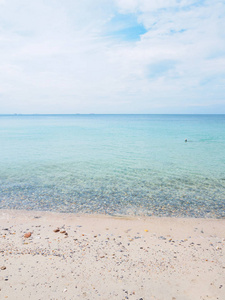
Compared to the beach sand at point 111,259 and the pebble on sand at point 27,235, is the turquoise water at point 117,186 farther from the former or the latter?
the pebble on sand at point 27,235

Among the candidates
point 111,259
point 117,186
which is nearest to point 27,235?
point 111,259

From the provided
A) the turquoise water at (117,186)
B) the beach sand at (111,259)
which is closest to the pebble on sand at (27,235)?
the beach sand at (111,259)

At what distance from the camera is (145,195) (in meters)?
12.8

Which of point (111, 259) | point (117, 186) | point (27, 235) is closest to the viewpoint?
point (111, 259)

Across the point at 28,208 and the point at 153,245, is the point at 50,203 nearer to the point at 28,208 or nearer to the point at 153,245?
the point at 28,208

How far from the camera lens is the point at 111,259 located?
656 centimetres

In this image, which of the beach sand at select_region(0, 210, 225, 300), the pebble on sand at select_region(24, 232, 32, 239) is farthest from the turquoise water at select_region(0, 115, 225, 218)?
the pebble on sand at select_region(24, 232, 32, 239)

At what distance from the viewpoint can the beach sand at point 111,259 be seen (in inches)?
210

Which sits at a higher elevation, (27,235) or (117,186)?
(27,235)

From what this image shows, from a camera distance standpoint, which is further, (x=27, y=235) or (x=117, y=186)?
(x=117, y=186)

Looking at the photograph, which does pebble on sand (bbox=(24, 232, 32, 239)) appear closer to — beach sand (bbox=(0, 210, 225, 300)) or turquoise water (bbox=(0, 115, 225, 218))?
beach sand (bbox=(0, 210, 225, 300))

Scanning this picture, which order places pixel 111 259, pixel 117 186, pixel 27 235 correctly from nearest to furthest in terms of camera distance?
pixel 111 259
pixel 27 235
pixel 117 186

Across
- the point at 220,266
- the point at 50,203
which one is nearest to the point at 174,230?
the point at 220,266

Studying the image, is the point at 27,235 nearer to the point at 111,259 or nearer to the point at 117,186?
the point at 111,259
